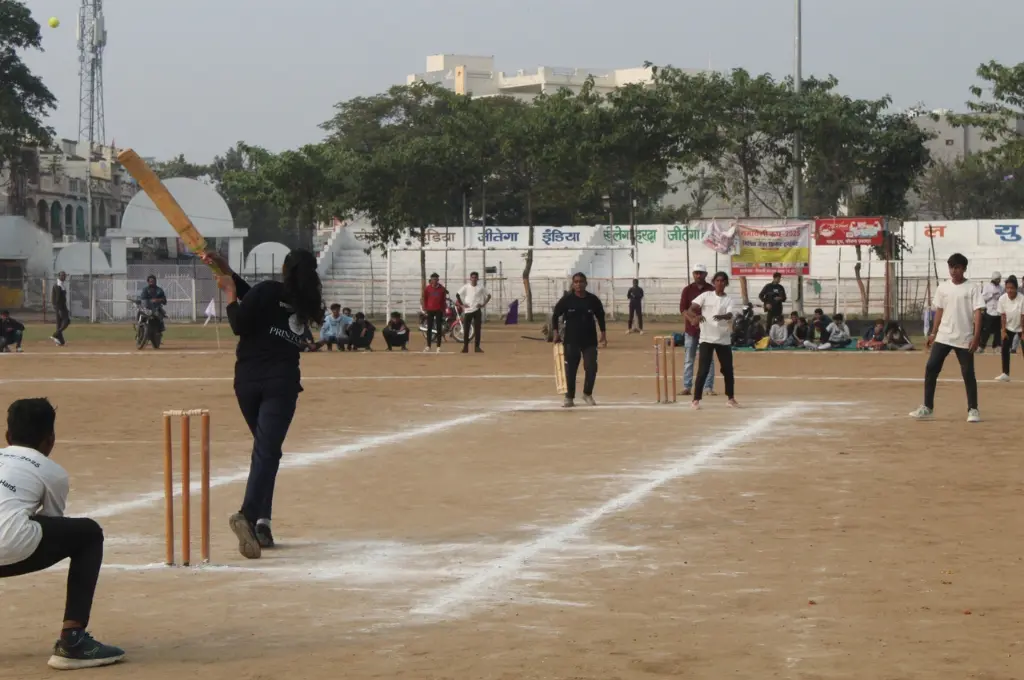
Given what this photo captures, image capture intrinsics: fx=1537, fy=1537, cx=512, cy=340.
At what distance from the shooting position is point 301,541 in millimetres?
9711

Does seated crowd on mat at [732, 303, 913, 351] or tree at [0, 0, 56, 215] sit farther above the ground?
tree at [0, 0, 56, 215]

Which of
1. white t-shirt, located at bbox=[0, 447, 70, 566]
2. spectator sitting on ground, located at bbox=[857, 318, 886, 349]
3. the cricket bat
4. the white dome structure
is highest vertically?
the white dome structure

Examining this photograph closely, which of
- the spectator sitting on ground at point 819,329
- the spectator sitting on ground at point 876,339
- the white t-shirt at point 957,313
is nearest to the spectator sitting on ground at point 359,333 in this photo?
the spectator sitting on ground at point 819,329

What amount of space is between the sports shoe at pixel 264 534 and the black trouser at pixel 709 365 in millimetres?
10583

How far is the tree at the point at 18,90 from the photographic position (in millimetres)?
→ 69688

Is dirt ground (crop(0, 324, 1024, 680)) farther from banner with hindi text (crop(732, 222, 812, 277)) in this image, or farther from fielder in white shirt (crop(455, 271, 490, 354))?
banner with hindi text (crop(732, 222, 812, 277))

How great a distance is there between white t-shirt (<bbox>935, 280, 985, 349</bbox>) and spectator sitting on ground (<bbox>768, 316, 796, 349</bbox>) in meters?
19.1

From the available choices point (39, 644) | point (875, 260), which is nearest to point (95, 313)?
point (875, 260)

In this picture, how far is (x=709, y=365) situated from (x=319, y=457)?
22.5 feet

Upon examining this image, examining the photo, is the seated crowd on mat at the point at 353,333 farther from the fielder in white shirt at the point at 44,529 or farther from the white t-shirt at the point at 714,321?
the fielder in white shirt at the point at 44,529

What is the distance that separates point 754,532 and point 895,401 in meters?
11.4

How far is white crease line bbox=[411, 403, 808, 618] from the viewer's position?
7.78 meters

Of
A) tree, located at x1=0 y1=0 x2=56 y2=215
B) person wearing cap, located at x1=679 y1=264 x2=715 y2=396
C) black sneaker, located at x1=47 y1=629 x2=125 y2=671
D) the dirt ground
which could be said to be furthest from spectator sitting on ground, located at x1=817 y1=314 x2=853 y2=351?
tree, located at x1=0 y1=0 x2=56 y2=215

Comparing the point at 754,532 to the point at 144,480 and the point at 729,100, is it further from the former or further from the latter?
the point at 729,100
